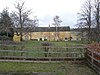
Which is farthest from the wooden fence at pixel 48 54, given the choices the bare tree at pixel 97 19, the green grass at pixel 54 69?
the bare tree at pixel 97 19

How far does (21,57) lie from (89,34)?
28.9 meters

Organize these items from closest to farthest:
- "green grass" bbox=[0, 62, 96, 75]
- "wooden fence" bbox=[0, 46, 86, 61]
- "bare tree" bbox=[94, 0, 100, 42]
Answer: "green grass" bbox=[0, 62, 96, 75], "wooden fence" bbox=[0, 46, 86, 61], "bare tree" bbox=[94, 0, 100, 42]

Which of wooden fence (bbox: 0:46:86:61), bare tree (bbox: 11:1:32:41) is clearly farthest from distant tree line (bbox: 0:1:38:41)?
wooden fence (bbox: 0:46:86:61)

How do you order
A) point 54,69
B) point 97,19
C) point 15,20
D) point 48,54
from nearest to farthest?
1. point 54,69
2. point 48,54
3. point 97,19
4. point 15,20

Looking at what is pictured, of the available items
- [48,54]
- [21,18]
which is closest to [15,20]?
[21,18]

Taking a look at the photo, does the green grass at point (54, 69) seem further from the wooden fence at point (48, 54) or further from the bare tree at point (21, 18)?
the bare tree at point (21, 18)

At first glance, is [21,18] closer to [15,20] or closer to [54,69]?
[15,20]

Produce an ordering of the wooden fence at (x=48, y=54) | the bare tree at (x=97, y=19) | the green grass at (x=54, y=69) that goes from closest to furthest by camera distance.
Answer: the green grass at (x=54, y=69) < the wooden fence at (x=48, y=54) < the bare tree at (x=97, y=19)

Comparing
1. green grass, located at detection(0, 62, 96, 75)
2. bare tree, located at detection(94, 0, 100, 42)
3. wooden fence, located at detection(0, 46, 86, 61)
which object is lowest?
green grass, located at detection(0, 62, 96, 75)

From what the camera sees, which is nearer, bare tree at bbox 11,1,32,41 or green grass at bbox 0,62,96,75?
green grass at bbox 0,62,96,75

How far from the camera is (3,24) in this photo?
5019 cm

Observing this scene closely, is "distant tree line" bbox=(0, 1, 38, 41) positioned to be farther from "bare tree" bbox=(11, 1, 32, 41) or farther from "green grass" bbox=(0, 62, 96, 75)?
"green grass" bbox=(0, 62, 96, 75)

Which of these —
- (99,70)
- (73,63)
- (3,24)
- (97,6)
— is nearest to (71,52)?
(73,63)

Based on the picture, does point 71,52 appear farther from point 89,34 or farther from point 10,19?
point 10,19
